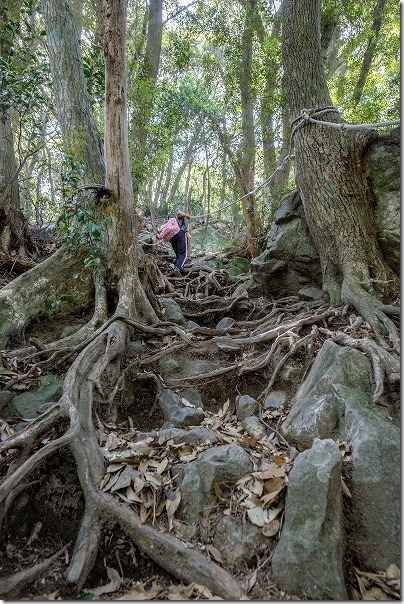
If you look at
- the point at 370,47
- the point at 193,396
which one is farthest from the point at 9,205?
the point at 370,47

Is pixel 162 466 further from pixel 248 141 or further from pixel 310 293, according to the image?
pixel 248 141

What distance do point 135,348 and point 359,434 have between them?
2.33 metres

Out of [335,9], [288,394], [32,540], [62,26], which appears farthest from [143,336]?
[335,9]

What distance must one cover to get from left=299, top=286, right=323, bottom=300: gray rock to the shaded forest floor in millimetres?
310

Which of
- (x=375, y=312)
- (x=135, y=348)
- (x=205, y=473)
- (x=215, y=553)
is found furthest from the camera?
(x=135, y=348)

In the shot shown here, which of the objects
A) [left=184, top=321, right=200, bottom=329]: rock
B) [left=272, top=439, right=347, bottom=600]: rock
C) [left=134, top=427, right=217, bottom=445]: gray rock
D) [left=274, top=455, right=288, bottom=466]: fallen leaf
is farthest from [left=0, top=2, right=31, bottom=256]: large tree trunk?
[left=272, top=439, right=347, bottom=600]: rock

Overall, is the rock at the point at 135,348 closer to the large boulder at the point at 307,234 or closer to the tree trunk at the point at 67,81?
the tree trunk at the point at 67,81

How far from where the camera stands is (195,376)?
333 cm

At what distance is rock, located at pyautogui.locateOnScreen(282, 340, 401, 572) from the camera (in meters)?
1.69

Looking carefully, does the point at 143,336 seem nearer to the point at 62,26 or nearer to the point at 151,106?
the point at 62,26

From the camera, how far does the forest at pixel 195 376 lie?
165 cm

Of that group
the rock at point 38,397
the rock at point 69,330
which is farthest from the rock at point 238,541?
the rock at point 69,330

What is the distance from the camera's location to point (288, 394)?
2.93 meters

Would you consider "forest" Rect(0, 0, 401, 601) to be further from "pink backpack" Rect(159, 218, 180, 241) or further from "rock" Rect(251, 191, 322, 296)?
"pink backpack" Rect(159, 218, 180, 241)
